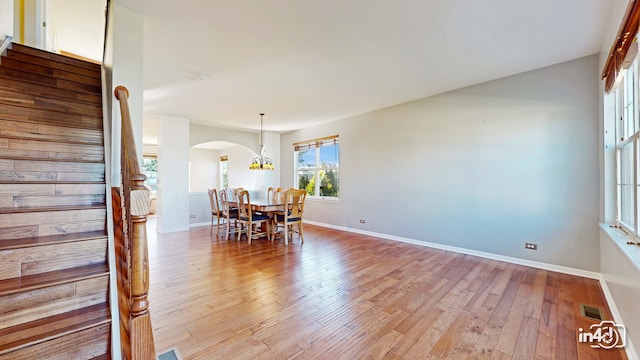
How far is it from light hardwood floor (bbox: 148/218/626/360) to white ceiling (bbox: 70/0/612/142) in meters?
2.62

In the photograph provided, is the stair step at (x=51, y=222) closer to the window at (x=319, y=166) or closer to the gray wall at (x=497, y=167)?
the gray wall at (x=497, y=167)

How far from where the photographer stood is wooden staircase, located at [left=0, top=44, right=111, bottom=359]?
120 centimetres

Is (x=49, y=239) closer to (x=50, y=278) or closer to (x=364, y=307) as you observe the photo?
(x=50, y=278)

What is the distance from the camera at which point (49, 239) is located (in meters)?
1.46

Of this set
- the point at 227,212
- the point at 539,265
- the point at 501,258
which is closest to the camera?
the point at 539,265

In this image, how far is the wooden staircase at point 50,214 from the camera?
3.92 feet

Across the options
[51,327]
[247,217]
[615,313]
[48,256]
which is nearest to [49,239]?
[48,256]

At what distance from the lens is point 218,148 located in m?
9.82

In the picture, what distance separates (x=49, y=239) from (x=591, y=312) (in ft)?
13.5

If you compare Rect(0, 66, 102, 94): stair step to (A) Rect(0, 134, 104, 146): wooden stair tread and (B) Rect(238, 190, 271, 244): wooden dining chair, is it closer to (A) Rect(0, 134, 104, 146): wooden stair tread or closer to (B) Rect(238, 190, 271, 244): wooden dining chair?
(A) Rect(0, 134, 104, 146): wooden stair tread

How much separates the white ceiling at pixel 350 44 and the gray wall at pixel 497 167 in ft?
1.14


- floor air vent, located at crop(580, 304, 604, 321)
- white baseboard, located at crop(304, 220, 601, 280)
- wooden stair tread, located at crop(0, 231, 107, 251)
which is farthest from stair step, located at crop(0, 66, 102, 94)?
floor air vent, located at crop(580, 304, 604, 321)

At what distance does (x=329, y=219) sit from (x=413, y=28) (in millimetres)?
4556

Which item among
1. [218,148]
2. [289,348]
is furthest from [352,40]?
[218,148]
